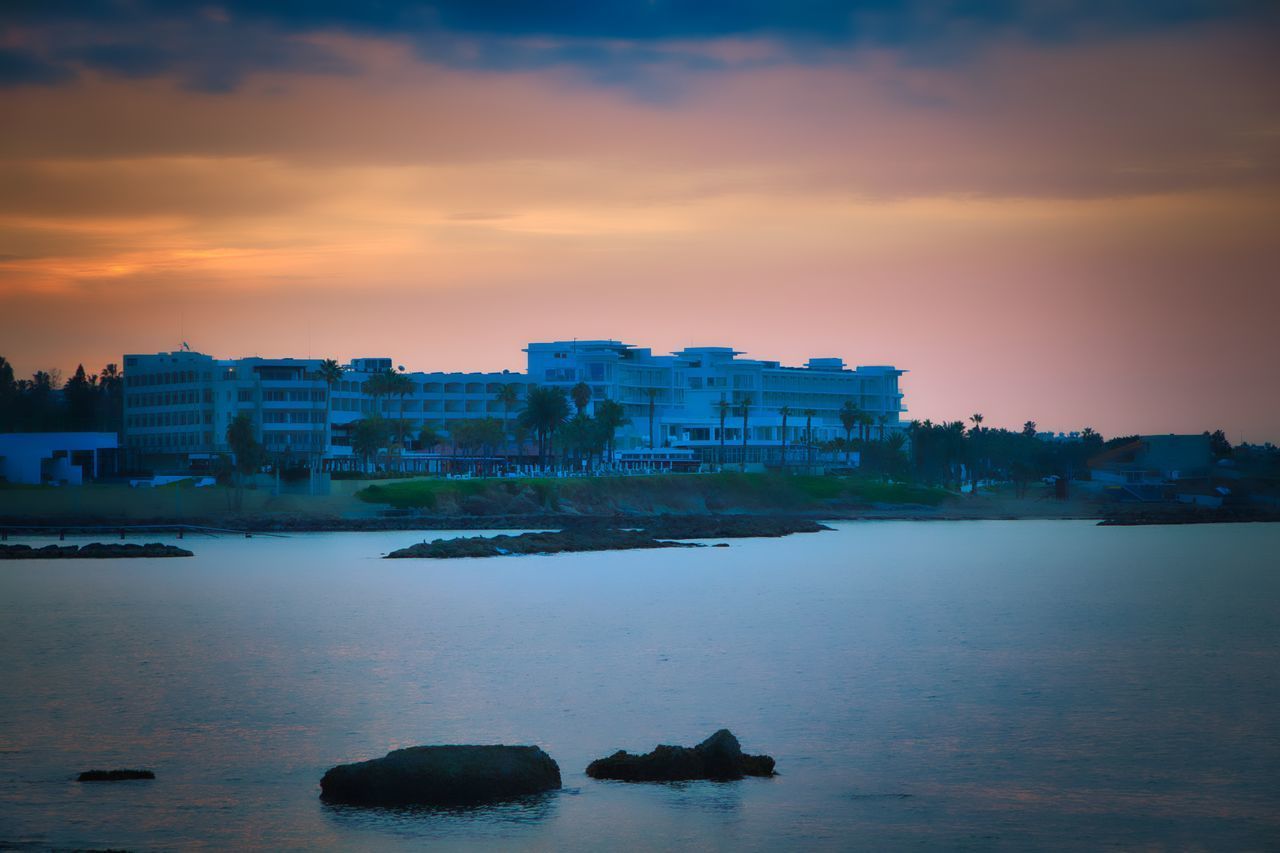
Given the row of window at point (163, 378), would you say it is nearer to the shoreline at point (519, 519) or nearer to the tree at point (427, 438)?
the tree at point (427, 438)

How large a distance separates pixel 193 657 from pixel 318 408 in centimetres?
12502

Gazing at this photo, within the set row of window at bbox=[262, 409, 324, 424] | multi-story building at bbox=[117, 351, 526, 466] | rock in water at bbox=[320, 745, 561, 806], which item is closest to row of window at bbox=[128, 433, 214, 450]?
multi-story building at bbox=[117, 351, 526, 466]

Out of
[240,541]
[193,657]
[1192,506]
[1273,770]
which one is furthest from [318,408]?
[1273,770]

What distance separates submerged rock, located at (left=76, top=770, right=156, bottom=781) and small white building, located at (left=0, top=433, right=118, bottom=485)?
11639 centimetres

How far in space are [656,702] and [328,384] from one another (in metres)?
139

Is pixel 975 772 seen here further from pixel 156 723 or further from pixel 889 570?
pixel 889 570

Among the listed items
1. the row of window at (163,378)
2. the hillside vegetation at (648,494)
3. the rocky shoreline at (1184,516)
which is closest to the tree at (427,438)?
the row of window at (163,378)

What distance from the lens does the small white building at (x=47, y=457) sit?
140 metres

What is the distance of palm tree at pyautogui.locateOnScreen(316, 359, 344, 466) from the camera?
168 meters

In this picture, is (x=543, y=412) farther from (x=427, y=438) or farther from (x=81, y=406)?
(x=81, y=406)

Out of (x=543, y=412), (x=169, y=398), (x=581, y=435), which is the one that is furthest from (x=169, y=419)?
(x=581, y=435)

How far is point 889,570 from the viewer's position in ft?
320

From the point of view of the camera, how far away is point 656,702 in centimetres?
4031

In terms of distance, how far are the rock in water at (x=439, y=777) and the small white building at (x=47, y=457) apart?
120 meters
